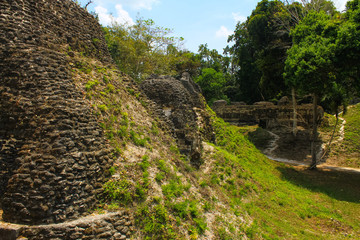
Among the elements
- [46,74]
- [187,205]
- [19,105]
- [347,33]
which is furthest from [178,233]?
[347,33]

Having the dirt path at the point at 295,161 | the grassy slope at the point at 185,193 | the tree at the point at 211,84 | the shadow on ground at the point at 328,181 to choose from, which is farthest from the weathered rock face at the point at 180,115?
the tree at the point at 211,84

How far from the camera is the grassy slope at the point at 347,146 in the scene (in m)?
16.6

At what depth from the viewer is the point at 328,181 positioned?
13.6 meters

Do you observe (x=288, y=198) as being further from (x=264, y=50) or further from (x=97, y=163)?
(x=264, y=50)

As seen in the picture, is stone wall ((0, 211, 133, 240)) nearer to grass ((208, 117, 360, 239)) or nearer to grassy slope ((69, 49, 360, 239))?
grassy slope ((69, 49, 360, 239))

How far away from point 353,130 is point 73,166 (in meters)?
22.0

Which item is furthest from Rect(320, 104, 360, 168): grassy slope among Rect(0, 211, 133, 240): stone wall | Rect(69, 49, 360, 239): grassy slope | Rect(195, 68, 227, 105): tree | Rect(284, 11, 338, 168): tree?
Rect(195, 68, 227, 105): tree

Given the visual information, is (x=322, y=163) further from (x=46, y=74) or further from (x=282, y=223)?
(x=46, y=74)

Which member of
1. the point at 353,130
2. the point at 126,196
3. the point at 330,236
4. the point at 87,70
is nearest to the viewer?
the point at 126,196

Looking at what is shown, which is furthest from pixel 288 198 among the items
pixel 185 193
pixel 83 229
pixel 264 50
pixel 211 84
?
pixel 211 84

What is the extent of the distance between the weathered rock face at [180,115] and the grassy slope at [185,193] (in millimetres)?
710

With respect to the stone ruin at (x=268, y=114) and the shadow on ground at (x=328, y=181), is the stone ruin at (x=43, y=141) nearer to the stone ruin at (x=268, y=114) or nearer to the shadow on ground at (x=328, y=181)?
the shadow on ground at (x=328, y=181)

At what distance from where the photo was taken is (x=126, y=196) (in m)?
5.07

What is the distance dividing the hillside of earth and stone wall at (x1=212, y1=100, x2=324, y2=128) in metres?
12.2
